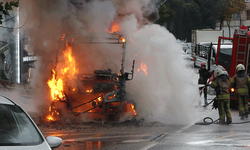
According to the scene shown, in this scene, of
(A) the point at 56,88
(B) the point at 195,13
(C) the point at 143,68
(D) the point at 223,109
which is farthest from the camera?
(B) the point at 195,13

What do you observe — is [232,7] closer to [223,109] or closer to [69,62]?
[223,109]

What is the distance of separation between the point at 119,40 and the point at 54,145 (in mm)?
7505

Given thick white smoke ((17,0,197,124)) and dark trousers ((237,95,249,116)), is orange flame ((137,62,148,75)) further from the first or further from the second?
dark trousers ((237,95,249,116))

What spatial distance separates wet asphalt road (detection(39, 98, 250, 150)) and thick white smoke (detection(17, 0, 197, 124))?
96 centimetres

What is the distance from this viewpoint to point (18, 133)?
14.0 feet

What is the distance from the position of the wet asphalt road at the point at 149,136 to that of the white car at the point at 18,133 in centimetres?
312

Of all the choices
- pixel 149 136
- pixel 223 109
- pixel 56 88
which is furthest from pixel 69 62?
pixel 223 109

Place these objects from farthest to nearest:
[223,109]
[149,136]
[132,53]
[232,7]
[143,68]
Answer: [232,7]
[143,68]
[132,53]
[223,109]
[149,136]

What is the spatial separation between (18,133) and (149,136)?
490 centimetres

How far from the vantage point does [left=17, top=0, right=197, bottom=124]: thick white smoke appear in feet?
37.9

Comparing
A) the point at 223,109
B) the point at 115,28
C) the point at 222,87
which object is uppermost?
the point at 115,28

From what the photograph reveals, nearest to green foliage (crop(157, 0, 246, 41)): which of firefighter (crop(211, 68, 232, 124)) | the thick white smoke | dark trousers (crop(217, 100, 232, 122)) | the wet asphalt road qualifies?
the thick white smoke

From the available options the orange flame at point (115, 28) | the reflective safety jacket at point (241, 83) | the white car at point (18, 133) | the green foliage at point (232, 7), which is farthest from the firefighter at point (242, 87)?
the green foliage at point (232, 7)

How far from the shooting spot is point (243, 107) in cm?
1205
